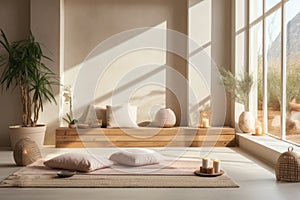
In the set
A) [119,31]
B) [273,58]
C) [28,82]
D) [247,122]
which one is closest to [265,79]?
[273,58]

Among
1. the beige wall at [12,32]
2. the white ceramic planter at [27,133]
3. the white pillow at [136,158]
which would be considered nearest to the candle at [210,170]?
the white pillow at [136,158]

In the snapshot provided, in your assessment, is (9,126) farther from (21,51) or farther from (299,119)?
(299,119)

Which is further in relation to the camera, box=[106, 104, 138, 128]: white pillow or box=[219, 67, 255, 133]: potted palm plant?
box=[106, 104, 138, 128]: white pillow

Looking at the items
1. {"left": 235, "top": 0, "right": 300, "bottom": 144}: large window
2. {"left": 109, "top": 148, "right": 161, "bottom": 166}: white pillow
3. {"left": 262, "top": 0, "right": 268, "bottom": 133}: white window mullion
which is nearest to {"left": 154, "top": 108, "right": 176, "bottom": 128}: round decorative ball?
{"left": 235, "top": 0, "right": 300, "bottom": 144}: large window

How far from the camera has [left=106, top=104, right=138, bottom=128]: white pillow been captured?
748 cm

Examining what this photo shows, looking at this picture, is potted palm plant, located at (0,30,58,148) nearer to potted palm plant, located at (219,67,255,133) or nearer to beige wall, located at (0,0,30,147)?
beige wall, located at (0,0,30,147)

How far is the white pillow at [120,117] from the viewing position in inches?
294

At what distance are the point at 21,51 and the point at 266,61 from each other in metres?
4.05

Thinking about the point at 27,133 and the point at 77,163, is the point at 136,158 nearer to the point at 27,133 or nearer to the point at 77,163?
the point at 77,163

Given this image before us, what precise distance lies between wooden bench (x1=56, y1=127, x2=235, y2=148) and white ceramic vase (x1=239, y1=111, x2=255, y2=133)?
23 cm

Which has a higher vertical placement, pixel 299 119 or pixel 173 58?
pixel 173 58

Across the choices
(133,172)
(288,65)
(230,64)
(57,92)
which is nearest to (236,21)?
(230,64)

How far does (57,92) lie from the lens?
297 inches

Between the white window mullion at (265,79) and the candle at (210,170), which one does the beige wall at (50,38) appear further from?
the candle at (210,170)
